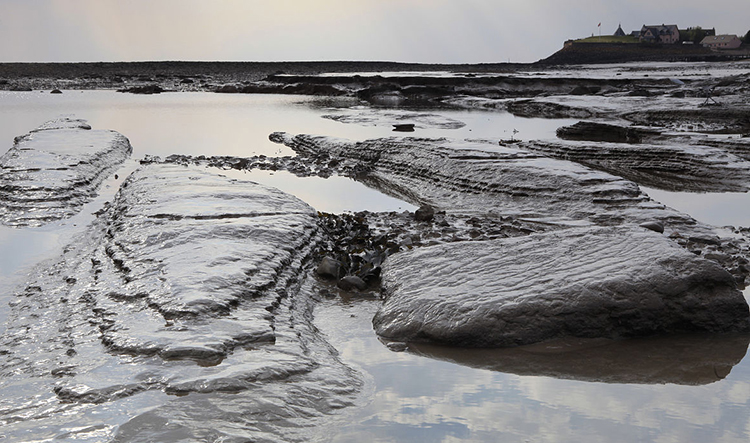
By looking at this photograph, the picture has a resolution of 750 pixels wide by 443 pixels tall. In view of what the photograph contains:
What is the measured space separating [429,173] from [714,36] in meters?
96.9

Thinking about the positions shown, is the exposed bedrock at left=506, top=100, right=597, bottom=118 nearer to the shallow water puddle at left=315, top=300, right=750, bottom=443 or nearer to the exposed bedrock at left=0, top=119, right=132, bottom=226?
the exposed bedrock at left=0, top=119, right=132, bottom=226

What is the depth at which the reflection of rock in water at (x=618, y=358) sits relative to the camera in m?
3.41

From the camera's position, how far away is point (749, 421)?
295 cm

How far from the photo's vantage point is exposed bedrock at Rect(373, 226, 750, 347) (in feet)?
12.2

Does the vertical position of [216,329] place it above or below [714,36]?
below

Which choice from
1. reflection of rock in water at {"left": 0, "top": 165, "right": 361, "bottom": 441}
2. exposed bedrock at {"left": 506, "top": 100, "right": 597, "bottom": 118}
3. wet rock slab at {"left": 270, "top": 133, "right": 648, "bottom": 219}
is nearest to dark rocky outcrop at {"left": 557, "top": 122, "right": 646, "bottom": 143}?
exposed bedrock at {"left": 506, "top": 100, "right": 597, "bottom": 118}

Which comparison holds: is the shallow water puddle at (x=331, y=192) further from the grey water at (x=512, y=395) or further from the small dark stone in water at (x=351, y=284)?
the grey water at (x=512, y=395)

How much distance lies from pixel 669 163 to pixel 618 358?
7098 millimetres

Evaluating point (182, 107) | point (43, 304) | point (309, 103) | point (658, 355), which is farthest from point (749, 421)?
point (309, 103)

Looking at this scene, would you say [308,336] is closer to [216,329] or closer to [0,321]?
[216,329]

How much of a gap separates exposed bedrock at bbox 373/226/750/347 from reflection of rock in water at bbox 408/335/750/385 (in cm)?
7

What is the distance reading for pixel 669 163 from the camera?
32.1ft

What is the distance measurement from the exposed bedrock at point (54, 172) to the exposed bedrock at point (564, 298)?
4.39 m

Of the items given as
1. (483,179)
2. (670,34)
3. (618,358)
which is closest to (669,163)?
(483,179)
